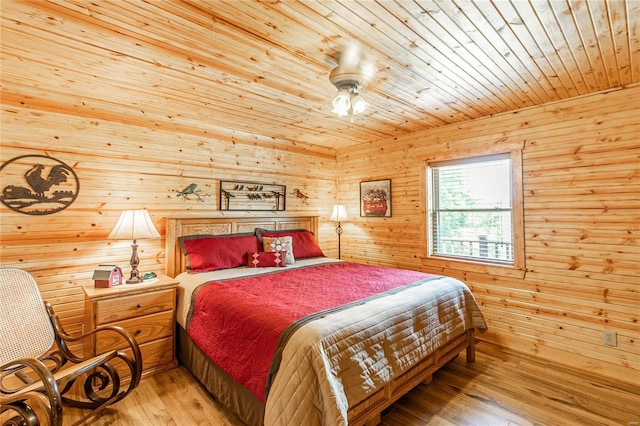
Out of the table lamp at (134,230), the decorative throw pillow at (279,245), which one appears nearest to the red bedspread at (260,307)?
the decorative throw pillow at (279,245)

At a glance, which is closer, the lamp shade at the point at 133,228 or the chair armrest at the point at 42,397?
the chair armrest at the point at 42,397

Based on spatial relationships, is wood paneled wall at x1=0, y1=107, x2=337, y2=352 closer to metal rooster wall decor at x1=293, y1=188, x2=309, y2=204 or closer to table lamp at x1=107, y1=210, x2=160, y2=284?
table lamp at x1=107, y1=210, x2=160, y2=284

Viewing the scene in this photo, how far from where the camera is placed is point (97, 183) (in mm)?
2781

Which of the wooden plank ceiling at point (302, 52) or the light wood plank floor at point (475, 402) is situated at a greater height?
the wooden plank ceiling at point (302, 52)

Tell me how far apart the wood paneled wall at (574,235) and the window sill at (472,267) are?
6cm

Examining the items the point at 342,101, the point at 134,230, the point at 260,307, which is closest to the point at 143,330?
the point at 134,230

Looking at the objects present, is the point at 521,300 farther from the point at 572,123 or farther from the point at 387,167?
the point at 387,167

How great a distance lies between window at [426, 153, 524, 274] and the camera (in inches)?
122

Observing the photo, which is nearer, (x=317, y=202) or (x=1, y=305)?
(x=1, y=305)

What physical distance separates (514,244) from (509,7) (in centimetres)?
221

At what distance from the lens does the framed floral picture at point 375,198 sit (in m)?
4.10

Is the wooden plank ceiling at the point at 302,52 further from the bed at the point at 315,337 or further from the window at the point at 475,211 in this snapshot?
the bed at the point at 315,337

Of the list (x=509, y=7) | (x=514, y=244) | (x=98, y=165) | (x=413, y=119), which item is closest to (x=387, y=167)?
(x=413, y=119)

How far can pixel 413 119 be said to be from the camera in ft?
11.0
